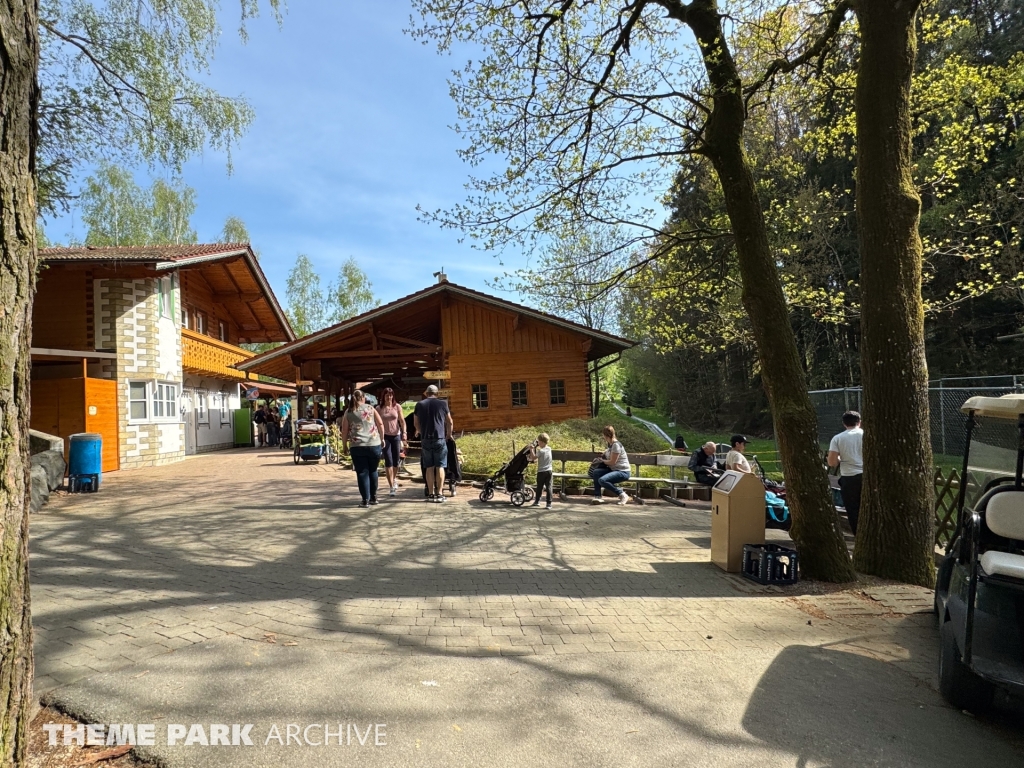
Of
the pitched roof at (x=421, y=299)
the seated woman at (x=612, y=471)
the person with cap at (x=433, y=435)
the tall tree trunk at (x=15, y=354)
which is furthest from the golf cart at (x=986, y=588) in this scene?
the pitched roof at (x=421, y=299)

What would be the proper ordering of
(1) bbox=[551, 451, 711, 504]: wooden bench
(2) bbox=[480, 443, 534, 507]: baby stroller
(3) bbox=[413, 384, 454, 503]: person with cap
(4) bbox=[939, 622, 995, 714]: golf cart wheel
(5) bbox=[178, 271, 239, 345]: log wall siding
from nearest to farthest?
(4) bbox=[939, 622, 995, 714]: golf cart wheel, (3) bbox=[413, 384, 454, 503]: person with cap, (2) bbox=[480, 443, 534, 507]: baby stroller, (1) bbox=[551, 451, 711, 504]: wooden bench, (5) bbox=[178, 271, 239, 345]: log wall siding

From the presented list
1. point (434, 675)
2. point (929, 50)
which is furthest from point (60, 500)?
point (929, 50)

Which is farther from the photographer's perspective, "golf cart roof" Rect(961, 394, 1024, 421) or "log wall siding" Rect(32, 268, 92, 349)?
"log wall siding" Rect(32, 268, 92, 349)

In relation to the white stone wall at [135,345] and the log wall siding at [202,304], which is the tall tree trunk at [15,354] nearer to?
the white stone wall at [135,345]

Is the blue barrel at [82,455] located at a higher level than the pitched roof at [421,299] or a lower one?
lower

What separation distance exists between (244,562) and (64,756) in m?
3.57

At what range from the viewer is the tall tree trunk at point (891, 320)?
5.78 m

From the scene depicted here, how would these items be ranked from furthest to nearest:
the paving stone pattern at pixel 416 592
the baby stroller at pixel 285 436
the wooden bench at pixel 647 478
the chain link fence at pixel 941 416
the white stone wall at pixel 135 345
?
the baby stroller at pixel 285 436 < the white stone wall at pixel 135 345 < the chain link fence at pixel 941 416 < the wooden bench at pixel 647 478 < the paving stone pattern at pixel 416 592

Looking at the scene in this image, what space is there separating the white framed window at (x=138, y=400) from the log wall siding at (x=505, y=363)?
9412 mm

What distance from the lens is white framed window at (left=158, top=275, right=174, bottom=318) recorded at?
60.0ft

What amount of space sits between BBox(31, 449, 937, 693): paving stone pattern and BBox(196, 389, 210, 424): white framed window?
1526 cm

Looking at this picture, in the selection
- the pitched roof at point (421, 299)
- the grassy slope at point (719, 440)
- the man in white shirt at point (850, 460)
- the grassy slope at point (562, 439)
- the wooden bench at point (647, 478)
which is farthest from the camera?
the pitched roof at point (421, 299)

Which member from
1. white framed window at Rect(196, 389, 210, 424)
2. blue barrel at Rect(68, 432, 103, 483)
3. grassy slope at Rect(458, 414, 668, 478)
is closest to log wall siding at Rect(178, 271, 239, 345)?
white framed window at Rect(196, 389, 210, 424)

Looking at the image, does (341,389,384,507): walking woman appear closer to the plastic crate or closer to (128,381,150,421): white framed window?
the plastic crate
